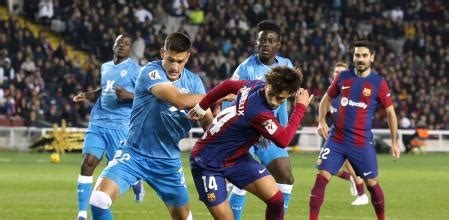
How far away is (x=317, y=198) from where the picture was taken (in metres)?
12.0

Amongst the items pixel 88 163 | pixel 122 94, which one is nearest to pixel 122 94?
pixel 122 94

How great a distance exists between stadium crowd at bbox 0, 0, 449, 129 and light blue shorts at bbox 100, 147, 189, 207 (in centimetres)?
2203

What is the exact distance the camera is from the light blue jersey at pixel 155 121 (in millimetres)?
9500

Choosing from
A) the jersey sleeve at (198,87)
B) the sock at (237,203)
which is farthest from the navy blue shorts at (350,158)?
the jersey sleeve at (198,87)

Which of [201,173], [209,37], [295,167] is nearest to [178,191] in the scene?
[201,173]

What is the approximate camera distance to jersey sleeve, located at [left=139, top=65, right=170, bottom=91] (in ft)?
30.7

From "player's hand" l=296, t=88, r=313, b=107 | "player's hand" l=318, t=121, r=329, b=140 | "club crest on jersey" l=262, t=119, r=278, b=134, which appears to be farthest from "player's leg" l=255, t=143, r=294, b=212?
"club crest on jersey" l=262, t=119, r=278, b=134

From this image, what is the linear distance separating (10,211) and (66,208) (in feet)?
2.70

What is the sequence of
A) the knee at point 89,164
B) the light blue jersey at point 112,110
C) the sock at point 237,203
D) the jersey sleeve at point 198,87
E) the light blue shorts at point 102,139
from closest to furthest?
the jersey sleeve at point 198,87, the sock at point 237,203, the knee at point 89,164, the light blue shorts at point 102,139, the light blue jersey at point 112,110

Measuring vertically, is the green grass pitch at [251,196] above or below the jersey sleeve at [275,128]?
below

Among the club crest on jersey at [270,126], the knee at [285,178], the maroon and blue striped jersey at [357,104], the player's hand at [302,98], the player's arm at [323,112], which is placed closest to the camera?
the club crest on jersey at [270,126]

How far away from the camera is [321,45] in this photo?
124ft

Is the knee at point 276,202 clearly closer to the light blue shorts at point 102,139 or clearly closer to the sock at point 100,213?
the sock at point 100,213

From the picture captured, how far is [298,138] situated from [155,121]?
2350 cm
